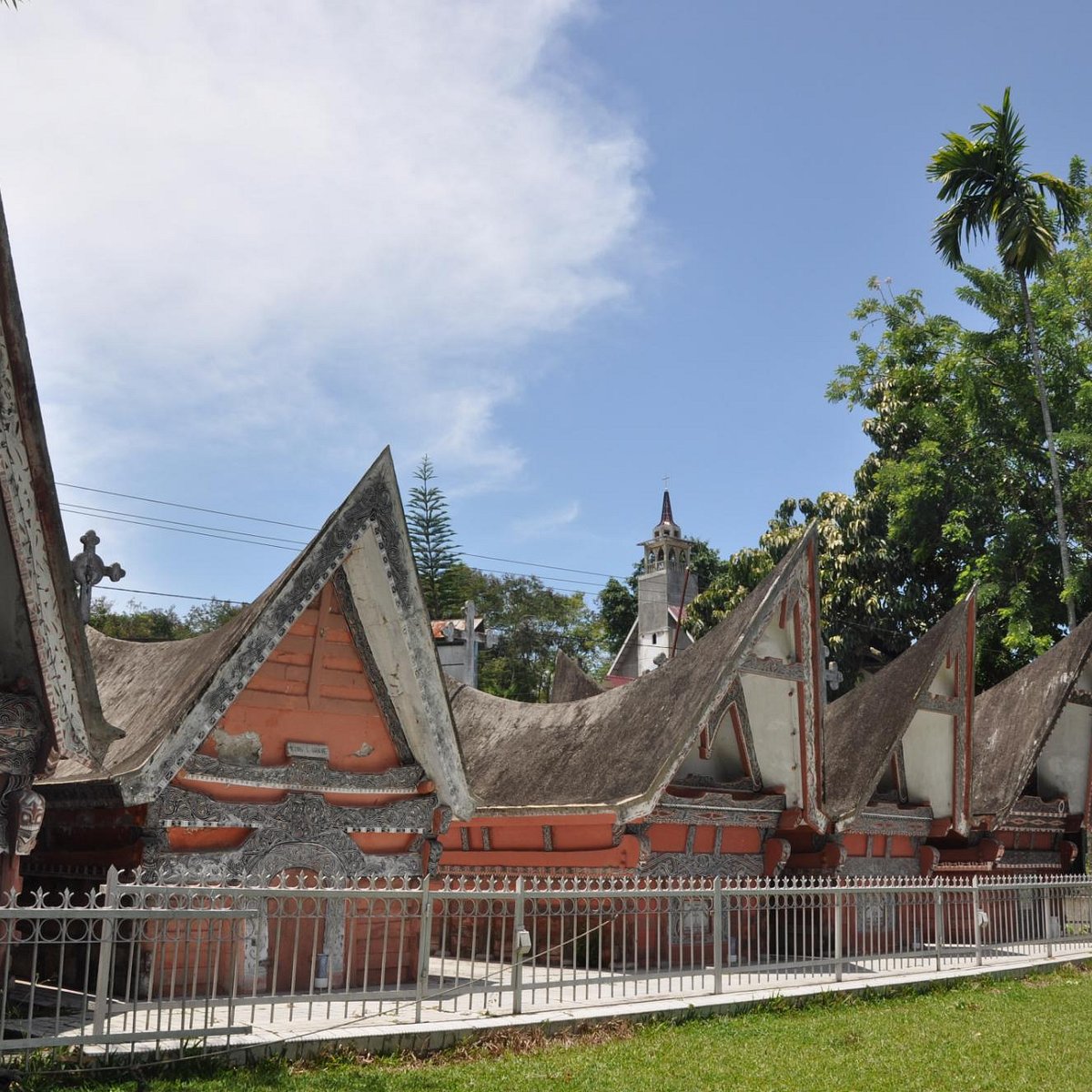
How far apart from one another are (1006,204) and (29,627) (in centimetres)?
2781

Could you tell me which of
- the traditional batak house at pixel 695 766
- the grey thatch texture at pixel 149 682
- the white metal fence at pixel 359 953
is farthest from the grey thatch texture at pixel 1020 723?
the grey thatch texture at pixel 149 682

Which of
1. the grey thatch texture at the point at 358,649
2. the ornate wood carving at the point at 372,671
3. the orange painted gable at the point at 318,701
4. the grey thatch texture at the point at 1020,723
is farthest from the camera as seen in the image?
the grey thatch texture at the point at 1020,723

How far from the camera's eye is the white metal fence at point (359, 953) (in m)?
8.59

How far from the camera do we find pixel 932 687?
2144 centimetres

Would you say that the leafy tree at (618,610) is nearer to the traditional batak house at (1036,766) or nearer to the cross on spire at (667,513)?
the cross on spire at (667,513)

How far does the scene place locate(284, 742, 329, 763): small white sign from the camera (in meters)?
13.4

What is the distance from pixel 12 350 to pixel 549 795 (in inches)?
445

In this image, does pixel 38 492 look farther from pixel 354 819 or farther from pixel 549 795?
pixel 549 795

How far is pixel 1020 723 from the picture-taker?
22.9 m

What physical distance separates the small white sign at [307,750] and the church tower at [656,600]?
156ft

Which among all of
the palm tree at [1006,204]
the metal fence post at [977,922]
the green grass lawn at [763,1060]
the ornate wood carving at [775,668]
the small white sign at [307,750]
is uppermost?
the palm tree at [1006,204]

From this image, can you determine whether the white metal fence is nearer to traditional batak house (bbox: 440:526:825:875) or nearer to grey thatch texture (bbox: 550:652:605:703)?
traditional batak house (bbox: 440:526:825:875)

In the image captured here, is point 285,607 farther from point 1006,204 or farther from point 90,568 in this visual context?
point 1006,204

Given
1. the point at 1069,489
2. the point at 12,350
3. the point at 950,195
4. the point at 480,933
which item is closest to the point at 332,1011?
the point at 12,350
